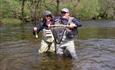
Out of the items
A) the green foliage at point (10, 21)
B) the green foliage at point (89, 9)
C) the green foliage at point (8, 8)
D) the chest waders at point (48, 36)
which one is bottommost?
the green foliage at point (89, 9)

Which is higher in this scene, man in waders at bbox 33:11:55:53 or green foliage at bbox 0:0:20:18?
man in waders at bbox 33:11:55:53

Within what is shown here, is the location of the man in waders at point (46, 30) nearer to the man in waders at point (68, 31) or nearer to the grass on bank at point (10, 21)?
the man in waders at point (68, 31)

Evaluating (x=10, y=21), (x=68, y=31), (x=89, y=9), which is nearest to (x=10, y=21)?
(x=10, y=21)

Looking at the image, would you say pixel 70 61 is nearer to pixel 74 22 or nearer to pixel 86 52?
pixel 74 22

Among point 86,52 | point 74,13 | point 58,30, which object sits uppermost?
point 58,30

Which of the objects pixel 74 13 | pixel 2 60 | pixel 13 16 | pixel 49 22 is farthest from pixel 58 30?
pixel 74 13

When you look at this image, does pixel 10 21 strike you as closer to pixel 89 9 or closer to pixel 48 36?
pixel 89 9

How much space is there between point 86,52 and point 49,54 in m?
2.07

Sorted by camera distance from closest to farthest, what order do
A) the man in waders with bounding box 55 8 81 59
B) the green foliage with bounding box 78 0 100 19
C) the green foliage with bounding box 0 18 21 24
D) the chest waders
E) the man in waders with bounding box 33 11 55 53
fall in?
1. the man in waders with bounding box 55 8 81 59
2. the man in waders with bounding box 33 11 55 53
3. the chest waders
4. the green foliage with bounding box 0 18 21 24
5. the green foliage with bounding box 78 0 100 19

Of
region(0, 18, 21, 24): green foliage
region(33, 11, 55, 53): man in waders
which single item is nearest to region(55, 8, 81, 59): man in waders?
region(33, 11, 55, 53): man in waders

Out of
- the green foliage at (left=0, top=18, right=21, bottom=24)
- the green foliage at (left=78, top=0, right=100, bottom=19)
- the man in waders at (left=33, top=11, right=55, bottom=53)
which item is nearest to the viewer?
the man in waders at (left=33, top=11, right=55, bottom=53)

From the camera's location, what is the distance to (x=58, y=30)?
13.6 meters

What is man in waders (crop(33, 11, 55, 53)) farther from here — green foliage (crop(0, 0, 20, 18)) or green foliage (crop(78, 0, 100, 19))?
green foliage (crop(78, 0, 100, 19))

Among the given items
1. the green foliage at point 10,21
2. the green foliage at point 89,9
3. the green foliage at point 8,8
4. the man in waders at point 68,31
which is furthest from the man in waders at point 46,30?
the green foliage at point 89,9
